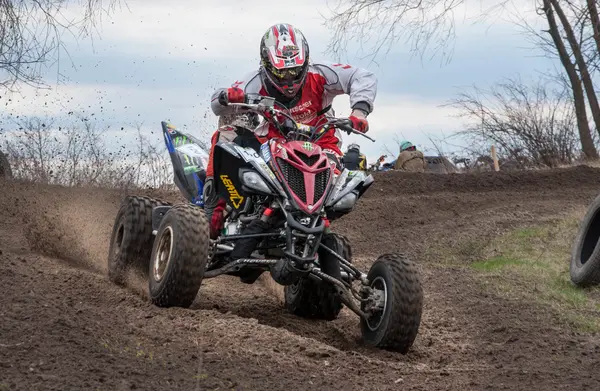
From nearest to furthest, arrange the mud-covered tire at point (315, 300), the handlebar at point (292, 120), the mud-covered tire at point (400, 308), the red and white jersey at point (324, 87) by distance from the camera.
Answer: the mud-covered tire at point (400, 308) → the handlebar at point (292, 120) → the red and white jersey at point (324, 87) → the mud-covered tire at point (315, 300)

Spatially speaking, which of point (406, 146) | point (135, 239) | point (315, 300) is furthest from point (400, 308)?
point (406, 146)

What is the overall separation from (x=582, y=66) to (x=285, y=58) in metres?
13.9

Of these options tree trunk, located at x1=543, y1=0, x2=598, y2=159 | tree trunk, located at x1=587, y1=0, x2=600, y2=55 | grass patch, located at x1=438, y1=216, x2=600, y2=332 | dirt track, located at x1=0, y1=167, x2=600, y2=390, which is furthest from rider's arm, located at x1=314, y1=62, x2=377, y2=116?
tree trunk, located at x1=543, y1=0, x2=598, y2=159

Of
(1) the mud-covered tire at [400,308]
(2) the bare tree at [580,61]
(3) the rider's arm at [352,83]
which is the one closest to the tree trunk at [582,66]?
(2) the bare tree at [580,61]

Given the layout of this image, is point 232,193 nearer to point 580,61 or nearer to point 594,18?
point 594,18

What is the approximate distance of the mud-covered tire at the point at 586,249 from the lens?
951 centimetres

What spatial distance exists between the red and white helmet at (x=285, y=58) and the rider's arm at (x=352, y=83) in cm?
31

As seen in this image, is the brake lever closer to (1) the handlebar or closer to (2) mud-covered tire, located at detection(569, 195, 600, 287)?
(1) the handlebar

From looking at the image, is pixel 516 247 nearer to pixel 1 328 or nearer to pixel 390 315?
pixel 390 315

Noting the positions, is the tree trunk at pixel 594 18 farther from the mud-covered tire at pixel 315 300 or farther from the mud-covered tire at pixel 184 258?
the mud-covered tire at pixel 184 258

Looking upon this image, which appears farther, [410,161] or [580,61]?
[410,161]

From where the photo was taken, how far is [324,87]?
768 cm

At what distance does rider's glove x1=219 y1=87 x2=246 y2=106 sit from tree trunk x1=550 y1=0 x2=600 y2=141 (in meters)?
12.3

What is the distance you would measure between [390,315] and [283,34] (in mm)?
2267
